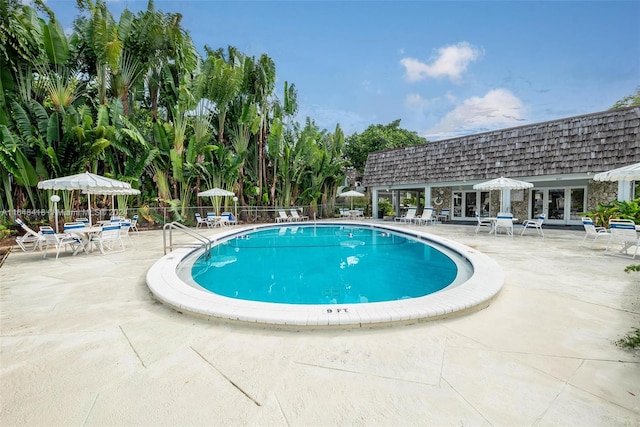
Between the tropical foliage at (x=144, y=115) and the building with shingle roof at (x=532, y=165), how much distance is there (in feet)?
18.9

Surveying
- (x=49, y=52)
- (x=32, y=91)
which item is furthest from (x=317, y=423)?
(x=32, y=91)

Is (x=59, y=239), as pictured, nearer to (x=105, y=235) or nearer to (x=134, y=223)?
(x=105, y=235)

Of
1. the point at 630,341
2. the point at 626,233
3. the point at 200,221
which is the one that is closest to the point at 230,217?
the point at 200,221

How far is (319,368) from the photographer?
246 centimetres

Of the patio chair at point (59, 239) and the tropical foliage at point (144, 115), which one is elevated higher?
the tropical foliage at point (144, 115)

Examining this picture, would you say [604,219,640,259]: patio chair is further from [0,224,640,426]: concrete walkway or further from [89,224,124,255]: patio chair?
[89,224,124,255]: patio chair

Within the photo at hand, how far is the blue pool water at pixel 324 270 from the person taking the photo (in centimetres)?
538

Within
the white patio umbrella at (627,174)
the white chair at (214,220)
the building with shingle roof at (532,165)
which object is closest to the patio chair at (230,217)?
the white chair at (214,220)

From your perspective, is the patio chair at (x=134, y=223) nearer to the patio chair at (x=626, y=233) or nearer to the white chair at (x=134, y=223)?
the white chair at (x=134, y=223)

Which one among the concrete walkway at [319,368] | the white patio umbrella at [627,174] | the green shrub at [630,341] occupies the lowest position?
the concrete walkway at [319,368]

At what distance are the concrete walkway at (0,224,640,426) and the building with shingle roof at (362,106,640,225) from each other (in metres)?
10.9

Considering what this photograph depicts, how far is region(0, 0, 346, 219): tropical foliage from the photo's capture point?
9.89 metres

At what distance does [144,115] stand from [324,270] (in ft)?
51.3

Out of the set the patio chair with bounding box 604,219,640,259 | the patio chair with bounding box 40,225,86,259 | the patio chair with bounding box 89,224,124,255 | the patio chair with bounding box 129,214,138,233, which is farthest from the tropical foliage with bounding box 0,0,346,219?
the patio chair with bounding box 604,219,640,259
